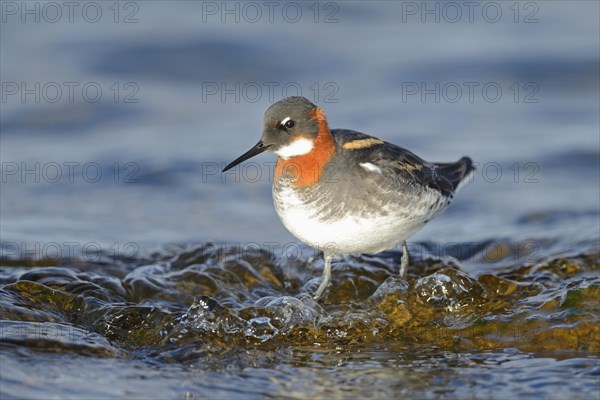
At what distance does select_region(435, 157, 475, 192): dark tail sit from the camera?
10.6 metres

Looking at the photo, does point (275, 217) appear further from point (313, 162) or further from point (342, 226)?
point (342, 226)

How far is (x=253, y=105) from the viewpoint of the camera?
54.9 feet

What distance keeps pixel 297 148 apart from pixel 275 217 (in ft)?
13.9

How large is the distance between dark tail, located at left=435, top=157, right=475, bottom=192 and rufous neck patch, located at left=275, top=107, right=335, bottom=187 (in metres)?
1.86

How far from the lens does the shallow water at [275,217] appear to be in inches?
309

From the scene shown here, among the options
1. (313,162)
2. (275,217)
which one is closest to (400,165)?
(313,162)

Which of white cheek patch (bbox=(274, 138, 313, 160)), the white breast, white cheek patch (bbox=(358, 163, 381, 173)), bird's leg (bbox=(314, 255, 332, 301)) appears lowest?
bird's leg (bbox=(314, 255, 332, 301))

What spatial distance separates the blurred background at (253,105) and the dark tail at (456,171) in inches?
54.4

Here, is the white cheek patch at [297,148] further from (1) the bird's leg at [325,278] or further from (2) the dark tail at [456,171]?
(2) the dark tail at [456,171]

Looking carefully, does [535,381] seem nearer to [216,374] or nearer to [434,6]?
[216,374]

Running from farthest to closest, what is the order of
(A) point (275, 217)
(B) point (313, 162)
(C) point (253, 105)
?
(C) point (253, 105) < (A) point (275, 217) < (B) point (313, 162)

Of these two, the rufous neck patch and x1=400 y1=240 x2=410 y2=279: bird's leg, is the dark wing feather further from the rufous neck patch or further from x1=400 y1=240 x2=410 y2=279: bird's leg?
x1=400 y1=240 x2=410 y2=279: bird's leg

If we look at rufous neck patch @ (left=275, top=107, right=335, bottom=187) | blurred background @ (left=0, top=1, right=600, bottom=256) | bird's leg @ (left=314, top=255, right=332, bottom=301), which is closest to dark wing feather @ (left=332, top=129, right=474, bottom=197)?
rufous neck patch @ (left=275, top=107, right=335, bottom=187)

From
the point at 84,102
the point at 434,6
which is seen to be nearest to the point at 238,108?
the point at 84,102
